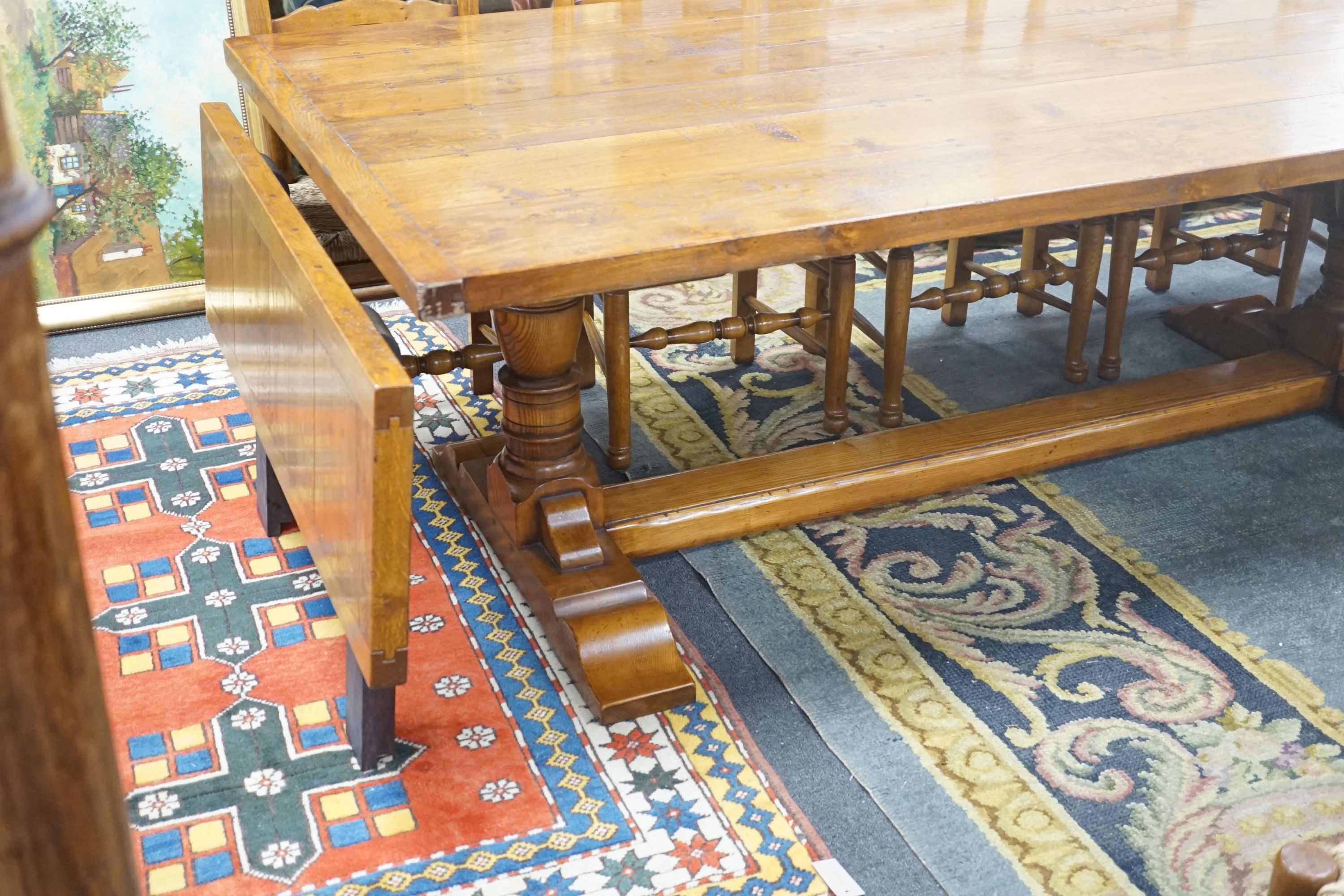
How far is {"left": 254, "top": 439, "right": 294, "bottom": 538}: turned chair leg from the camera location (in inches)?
91.7

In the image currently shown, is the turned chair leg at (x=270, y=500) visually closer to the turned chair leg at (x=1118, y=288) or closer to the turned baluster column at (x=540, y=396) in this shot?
the turned baluster column at (x=540, y=396)

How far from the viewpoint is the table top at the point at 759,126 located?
1.54m

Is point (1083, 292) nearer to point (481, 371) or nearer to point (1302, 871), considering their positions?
point (481, 371)

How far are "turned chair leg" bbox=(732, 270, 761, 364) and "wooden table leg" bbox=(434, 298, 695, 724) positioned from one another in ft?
2.73

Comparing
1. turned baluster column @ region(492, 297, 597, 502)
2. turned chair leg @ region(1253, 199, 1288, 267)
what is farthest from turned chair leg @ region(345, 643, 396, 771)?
turned chair leg @ region(1253, 199, 1288, 267)

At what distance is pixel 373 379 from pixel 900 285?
4.88ft

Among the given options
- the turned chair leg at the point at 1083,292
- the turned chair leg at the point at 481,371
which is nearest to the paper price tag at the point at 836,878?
the turned chair leg at the point at 481,371

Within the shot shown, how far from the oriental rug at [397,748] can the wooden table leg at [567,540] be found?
58mm

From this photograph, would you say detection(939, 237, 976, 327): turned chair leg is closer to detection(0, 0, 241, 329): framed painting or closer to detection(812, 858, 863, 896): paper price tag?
detection(812, 858, 863, 896): paper price tag

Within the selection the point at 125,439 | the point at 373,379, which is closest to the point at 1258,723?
the point at 373,379

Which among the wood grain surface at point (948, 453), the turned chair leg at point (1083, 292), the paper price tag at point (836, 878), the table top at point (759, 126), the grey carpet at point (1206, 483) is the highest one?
the table top at point (759, 126)

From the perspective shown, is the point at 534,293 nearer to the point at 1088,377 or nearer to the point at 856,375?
the point at 856,375

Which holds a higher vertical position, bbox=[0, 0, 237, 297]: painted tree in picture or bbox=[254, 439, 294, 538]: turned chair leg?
bbox=[0, 0, 237, 297]: painted tree in picture

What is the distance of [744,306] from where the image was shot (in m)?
2.96
